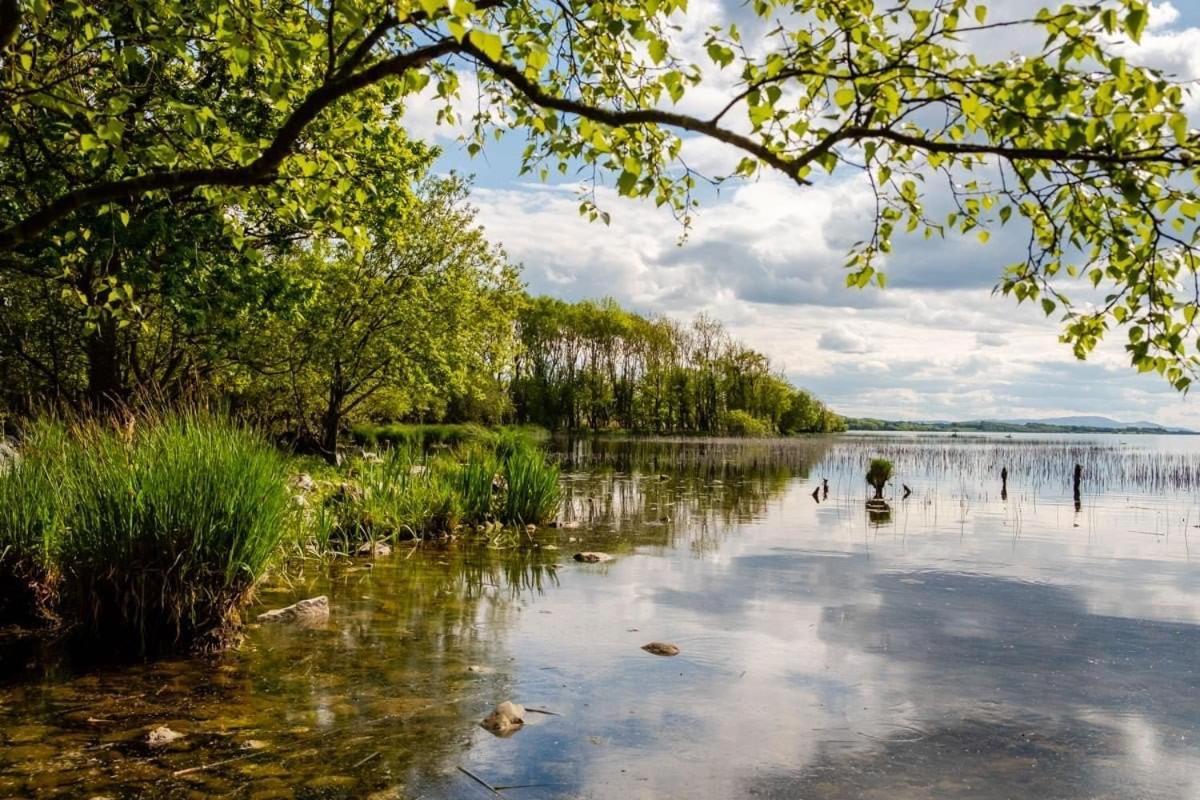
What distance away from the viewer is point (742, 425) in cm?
7762

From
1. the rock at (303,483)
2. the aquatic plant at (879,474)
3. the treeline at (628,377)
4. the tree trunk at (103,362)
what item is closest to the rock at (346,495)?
the rock at (303,483)

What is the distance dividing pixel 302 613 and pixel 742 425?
70.4m

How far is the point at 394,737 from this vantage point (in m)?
5.92

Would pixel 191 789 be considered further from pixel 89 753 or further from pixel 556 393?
pixel 556 393

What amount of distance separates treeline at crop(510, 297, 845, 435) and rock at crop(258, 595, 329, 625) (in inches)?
2565

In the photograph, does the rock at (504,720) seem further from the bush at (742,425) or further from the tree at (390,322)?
the bush at (742,425)

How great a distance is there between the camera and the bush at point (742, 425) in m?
77.4

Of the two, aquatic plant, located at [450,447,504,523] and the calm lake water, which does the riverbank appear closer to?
the calm lake water

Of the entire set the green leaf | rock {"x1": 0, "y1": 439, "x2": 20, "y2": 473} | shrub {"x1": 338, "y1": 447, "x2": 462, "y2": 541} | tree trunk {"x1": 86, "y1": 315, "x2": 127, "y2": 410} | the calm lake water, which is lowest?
the calm lake water

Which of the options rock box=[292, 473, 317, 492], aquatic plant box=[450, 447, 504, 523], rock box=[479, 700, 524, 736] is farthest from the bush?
rock box=[479, 700, 524, 736]

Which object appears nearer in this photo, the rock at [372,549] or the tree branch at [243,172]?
the tree branch at [243,172]

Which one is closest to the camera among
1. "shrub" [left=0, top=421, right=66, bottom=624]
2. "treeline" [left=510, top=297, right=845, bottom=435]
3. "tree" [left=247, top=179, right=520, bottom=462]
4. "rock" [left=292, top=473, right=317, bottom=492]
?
"shrub" [left=0, top=421, right=66, bottom=624]

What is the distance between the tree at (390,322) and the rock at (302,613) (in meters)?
15.2

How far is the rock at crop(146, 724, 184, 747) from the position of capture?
5628 mm
